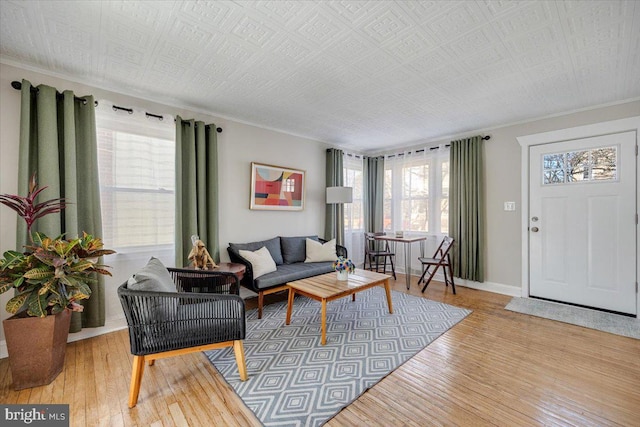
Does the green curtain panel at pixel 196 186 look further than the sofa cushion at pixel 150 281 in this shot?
Yes

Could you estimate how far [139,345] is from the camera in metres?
1.62

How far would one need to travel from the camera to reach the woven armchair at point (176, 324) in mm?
1620

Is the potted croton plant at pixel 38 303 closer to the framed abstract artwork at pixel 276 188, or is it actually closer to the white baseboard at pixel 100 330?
the white baseboard at pixel 100 330

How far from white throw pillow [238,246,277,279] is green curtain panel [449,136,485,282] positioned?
9.20ft

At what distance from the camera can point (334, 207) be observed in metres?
4.66

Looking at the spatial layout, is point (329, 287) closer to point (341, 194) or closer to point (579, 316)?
point (341, 194)

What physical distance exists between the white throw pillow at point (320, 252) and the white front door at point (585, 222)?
8.67 feet

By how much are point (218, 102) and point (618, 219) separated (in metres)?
4.60

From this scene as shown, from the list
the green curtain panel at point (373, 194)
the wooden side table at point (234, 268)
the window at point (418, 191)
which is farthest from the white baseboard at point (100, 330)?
the window at point (418, 191)

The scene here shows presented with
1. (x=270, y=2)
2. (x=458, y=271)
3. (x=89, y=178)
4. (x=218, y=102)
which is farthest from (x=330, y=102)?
(x=458, y=271)

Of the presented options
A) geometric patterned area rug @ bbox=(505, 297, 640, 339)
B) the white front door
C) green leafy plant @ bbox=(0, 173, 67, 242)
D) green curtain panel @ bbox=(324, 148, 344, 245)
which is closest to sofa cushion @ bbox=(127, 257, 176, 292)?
green leafy plant @ bbox=(0, 173, 67, 242)

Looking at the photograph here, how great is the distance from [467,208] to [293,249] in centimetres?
263

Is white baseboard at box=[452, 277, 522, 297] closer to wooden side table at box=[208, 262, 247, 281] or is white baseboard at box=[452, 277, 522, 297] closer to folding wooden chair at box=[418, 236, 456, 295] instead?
folding wooden chair at box=[418, 236, 456, 295]

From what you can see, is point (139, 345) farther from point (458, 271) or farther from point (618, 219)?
point (618, 219)
